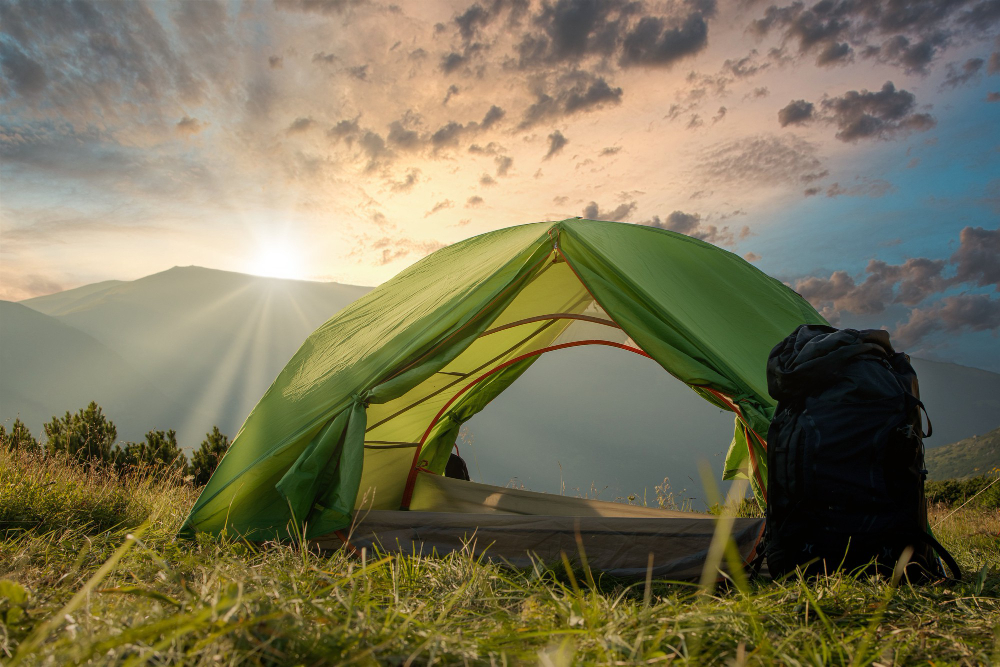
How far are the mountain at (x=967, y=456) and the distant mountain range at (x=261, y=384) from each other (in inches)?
1148

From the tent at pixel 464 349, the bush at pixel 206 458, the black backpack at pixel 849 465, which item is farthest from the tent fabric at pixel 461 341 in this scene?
the bush at pixel 206 458

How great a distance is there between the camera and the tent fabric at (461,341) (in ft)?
9.82

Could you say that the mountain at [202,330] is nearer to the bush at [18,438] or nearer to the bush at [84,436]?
the bush at [84,436]

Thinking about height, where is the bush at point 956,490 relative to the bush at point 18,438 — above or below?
below

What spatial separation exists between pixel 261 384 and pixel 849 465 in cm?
12824

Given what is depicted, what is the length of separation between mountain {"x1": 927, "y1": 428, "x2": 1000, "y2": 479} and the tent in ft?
255

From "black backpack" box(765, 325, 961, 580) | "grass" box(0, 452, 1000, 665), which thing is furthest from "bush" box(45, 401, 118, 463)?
"black backpack" box(765, 325, 961, 580)

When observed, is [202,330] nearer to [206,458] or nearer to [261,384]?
[261,384]

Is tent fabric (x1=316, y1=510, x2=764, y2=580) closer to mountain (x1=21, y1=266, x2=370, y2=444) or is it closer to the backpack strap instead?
the backpack strap

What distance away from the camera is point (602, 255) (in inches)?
126

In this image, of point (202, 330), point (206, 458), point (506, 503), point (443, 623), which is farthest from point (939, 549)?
point (202, 330)

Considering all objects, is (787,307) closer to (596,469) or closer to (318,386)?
(318,386)

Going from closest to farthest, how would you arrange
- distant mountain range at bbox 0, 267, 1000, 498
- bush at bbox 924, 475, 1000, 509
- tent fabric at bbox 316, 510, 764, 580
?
tent fabric at bbox 316, 510, 764, 580 → bush at bbox 924, 475, 1000, 509 → distant mountain range at bbox 0, 267, 1000, 498

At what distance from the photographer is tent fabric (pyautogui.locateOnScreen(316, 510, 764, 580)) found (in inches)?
114
